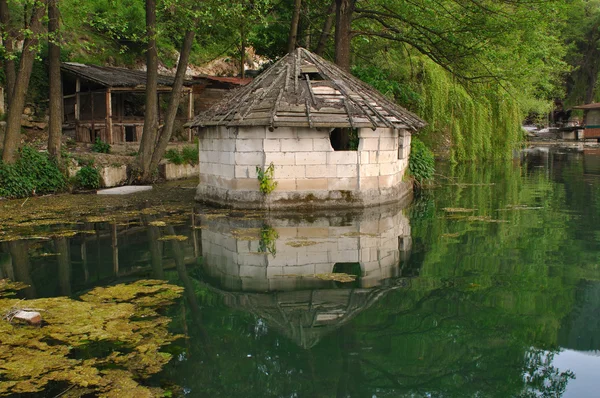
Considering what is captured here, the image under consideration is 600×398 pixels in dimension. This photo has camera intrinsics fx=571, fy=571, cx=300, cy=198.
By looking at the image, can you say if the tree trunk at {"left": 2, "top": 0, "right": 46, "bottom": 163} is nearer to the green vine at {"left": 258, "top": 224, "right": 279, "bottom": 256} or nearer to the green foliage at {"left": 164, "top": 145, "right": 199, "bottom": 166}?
the green foliage at {"left": 164, "top": 145, "right": 199, "bottom": 166}

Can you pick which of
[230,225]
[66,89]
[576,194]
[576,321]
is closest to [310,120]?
[230,225]

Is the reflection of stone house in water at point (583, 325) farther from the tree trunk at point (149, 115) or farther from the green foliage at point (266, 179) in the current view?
the tree trunk at point (149, 115)

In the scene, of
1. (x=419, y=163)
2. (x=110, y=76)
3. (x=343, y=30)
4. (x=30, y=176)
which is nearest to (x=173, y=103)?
(x=30, y=176)

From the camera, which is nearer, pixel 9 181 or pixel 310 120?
pixel 310 120

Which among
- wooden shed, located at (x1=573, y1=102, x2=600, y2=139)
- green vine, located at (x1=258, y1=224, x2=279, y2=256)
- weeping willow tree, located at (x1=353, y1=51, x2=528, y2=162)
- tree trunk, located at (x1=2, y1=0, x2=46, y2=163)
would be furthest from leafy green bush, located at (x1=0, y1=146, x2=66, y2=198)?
wooden shed, located at (x1=573, y1=102, x2=600, y2=139)

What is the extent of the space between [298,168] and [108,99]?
39.2 ft

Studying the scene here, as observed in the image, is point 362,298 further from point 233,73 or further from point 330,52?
point 233,73

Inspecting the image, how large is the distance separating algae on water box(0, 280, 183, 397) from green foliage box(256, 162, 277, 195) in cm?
631

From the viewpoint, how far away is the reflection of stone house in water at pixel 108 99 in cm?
2303

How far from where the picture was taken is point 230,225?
12391 millimetres

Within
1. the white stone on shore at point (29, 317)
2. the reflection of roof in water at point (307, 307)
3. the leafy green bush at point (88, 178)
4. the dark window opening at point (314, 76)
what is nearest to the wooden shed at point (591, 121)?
the dark window opening at point (314, 76)

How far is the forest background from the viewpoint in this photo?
55.8ft

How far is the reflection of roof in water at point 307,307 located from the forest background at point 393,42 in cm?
981

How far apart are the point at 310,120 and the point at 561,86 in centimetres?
4706
